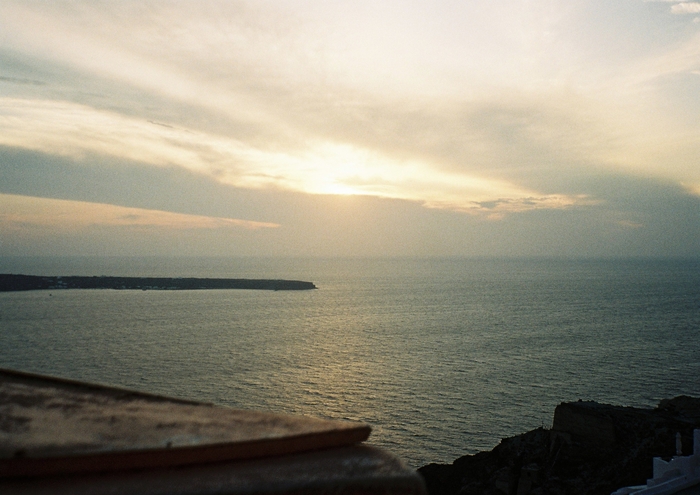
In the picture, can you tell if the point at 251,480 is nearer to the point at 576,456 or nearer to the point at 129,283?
the point at 576,456

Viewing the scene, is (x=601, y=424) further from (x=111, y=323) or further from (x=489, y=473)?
(x=111, y=323)

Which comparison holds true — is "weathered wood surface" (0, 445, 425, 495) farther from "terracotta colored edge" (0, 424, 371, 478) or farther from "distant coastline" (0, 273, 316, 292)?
"distant coastline" (0, 273, 316, 292)

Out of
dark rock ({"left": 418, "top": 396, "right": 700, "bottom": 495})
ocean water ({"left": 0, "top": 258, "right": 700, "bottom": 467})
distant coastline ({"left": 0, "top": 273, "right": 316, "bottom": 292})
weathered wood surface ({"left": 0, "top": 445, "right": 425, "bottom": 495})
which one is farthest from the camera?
distant coastline ({"left": 0, "top": 273, "right": 316, "bottom": 292})

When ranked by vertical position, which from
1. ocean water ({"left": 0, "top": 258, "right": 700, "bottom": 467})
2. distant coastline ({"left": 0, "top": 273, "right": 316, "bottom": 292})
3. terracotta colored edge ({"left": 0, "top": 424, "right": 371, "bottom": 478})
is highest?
terracotta colored edge ({"left": 0, "top": 424, "right": 371, "bottom": 478})

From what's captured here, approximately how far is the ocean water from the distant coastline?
2124 cm

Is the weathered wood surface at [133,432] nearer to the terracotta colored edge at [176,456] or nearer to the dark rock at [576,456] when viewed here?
the terracotta colored edge at [176,456]

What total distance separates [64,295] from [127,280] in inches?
992

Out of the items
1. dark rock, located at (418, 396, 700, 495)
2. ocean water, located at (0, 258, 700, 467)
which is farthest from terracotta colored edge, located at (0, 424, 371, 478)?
ocean water, located at (0, 258, 700, 467)

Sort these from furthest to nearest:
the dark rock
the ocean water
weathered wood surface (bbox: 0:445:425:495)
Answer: the ocean water, the dark rock, weathered wood surface (bbox: 0:445:425:495)

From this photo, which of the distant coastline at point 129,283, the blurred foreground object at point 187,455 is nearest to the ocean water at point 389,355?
the distant coastline at point 129,283

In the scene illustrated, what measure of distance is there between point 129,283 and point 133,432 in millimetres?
151276

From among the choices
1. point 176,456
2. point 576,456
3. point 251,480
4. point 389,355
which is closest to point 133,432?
point 176,456

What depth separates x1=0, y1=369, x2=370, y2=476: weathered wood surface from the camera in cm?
131

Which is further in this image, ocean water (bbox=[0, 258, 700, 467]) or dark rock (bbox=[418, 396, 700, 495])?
ocean water (bbox=[0, 258, 700, 467])
